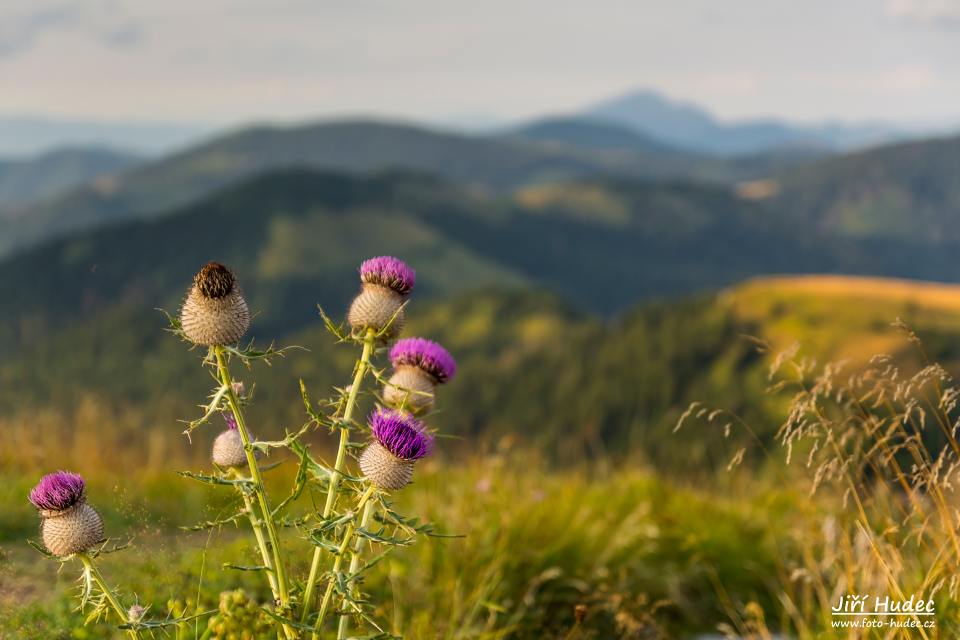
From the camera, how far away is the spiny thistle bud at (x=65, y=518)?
89.4 inches

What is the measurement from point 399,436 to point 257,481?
40 centimetres

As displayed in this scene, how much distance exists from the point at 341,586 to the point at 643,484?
5725 millimetres

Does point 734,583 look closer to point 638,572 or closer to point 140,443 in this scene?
point 638,572

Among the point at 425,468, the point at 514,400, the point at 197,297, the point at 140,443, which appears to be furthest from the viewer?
the point at 514,400

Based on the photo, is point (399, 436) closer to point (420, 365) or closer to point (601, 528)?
point (420, 365)

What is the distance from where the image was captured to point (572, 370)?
132000 millimetres

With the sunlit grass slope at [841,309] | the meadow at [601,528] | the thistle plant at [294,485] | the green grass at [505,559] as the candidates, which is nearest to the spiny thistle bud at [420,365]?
the thistle plant at [294,485]

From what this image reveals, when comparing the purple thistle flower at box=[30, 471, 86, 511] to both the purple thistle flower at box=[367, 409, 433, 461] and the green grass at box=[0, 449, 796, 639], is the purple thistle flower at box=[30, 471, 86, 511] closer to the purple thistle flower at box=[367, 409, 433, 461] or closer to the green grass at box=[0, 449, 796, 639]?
the green grass at box=[0, 449, 796, 639]

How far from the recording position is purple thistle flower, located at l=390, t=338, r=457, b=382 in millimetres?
2916

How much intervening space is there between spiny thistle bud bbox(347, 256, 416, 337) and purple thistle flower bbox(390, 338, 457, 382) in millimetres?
246

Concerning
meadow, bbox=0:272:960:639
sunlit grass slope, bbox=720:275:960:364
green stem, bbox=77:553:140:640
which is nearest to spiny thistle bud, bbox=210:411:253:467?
meadow, bbox=0:272:960:639

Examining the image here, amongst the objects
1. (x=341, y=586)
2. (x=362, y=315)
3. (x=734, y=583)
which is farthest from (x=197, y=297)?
(x=734, y=583)

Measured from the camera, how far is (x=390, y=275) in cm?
268

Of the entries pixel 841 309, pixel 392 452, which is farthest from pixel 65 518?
pixel 841 309
